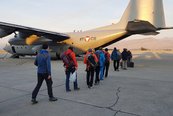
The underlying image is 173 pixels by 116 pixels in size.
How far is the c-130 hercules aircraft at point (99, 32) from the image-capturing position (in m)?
16.1

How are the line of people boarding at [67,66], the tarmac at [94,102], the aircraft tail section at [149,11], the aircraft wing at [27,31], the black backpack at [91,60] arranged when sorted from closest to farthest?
the tarmac at [94,102]
the line of people boarding at [67,66]
the black backpack at [91,60]
the aircraft tail section at [149,11]
the aircraft wing at [27,31]

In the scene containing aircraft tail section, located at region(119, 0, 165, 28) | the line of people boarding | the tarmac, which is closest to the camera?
the tarmac

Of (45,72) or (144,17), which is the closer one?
(45,72)

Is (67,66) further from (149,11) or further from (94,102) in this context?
(149,11)

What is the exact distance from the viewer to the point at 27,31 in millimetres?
18484

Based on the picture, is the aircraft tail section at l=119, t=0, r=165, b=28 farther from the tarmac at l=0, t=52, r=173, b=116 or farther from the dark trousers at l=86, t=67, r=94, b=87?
the dark trousers at l=86, t=67, r=94, b=87

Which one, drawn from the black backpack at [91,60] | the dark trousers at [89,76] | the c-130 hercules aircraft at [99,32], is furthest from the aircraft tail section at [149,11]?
the dark trousers at [89,76]

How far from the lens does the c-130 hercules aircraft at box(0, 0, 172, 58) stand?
1611cm

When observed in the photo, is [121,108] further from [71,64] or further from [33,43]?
[33,43]

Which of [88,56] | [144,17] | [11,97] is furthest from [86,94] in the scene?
[144,17]

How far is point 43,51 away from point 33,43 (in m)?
16.3

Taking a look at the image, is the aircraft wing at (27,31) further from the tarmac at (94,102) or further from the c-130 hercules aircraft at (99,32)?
the tarmac at (94,102)

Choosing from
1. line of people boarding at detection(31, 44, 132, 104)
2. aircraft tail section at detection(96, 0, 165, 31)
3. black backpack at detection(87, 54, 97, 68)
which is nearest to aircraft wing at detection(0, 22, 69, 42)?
aircraft tail section at detection(96, 0, 165, 31)

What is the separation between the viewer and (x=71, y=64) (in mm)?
6613
